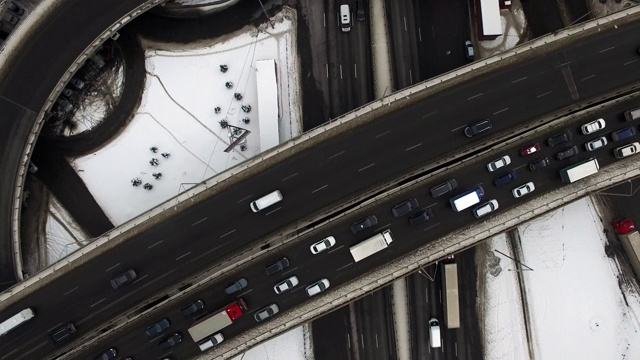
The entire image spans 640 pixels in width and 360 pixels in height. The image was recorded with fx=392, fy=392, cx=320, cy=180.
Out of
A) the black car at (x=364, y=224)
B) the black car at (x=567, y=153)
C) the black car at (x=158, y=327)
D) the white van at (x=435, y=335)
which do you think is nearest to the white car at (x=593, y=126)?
the black car at (x=567, y=153)

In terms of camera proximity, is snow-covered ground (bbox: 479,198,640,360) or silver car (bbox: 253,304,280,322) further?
snow-covered ground (bbox: 479,198,640,360)

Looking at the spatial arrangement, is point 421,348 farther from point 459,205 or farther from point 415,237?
point 459,205

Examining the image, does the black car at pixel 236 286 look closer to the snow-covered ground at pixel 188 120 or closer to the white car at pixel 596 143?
the snow-covered ground at pixel 188 120

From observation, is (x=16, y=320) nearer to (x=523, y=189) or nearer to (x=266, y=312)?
(x=266, y=312)

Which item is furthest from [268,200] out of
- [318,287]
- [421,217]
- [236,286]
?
[421,217]

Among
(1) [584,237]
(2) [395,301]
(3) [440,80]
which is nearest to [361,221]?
(2) [395,301]

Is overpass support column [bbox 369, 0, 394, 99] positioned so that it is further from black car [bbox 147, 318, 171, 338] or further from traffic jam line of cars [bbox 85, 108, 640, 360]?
black car [bbox 147, 318, 171, 338]

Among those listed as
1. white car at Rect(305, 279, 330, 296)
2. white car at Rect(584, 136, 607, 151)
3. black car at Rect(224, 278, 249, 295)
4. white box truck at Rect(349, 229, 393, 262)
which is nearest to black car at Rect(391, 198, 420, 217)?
white box truck at Rect(349, 229, 393, 262)
